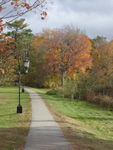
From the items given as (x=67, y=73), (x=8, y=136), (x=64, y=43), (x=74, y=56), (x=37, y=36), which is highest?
(x=37, y=36)

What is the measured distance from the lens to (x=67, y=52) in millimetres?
33312

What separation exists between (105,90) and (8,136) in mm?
20492

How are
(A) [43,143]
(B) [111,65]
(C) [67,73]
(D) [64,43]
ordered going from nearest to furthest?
(A) [43,143] < (D) [64,43] < (C) [67,73] < (B) [111,65]

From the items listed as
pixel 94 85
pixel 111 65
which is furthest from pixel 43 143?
pixel 111 65

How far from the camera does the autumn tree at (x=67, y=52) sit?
1321 inches

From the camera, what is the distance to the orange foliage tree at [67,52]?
33562mm

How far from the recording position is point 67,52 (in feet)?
109

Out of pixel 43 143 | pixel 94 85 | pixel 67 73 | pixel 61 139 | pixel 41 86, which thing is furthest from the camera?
pixel 41 86

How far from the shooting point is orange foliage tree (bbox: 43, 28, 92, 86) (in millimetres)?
33562

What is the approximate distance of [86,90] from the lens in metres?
26.9

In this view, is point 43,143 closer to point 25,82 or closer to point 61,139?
point 61,139

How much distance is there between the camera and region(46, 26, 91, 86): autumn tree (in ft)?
110

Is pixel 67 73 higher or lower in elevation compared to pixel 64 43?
lower

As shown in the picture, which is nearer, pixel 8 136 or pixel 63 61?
pixel 8 136
